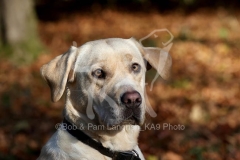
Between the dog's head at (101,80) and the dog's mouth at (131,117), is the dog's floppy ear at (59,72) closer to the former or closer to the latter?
the dog's head at (101,80)

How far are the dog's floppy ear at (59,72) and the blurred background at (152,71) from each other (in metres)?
2.20

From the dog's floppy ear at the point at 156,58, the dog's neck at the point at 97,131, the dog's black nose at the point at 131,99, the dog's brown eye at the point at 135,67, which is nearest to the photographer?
the dog's black nose at the point at 131,99

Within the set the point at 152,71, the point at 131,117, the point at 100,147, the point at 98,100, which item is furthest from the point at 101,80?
the point at 152,71

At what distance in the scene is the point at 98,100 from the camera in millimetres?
4133

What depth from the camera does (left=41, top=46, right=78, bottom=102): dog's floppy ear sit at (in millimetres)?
4156

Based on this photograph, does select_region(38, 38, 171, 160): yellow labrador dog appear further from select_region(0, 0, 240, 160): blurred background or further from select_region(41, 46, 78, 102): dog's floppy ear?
select_region(0, 0, 240, 160): blurred background

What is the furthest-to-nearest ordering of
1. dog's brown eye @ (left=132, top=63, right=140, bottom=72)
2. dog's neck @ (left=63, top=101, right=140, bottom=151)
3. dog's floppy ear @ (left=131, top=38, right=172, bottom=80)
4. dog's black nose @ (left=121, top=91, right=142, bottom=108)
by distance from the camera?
dog's floppy ear @ (left=131, top=38, right=172, bottom=80) < dog's brown eye @ (left=132, top=63, right=140, bottom=72) < dog's neck @ (left=63, top=101, right=140, bottom=151) < dog's black nose @ (left=121, top=91, right=142, bottom=108)

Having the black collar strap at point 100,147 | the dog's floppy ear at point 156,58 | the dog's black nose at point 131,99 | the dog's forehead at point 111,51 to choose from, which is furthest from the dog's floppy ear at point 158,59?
the black collar strap at point 100,147

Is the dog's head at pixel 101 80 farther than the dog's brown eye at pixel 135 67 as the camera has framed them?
No

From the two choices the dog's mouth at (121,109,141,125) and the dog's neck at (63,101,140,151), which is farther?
the dog's neck at (63,101,140,151)

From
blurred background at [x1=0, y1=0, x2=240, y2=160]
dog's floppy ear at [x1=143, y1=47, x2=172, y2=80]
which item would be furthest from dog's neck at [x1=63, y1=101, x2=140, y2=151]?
blurred background at [x1=0, y1=0, x2=240, y2=160]

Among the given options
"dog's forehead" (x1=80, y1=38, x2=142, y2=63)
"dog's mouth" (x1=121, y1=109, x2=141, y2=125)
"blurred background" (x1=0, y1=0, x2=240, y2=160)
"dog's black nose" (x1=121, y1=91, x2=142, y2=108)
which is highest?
"dog's forehead" (x1=80, y1=38, x2=142, y2=63)

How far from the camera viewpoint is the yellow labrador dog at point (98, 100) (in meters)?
4.03

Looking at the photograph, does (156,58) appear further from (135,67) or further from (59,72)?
(59,72)
